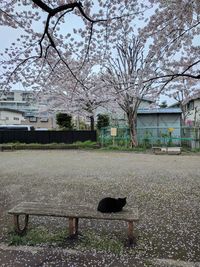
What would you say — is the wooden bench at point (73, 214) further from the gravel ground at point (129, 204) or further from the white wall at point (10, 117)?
the white wall at point (10, 117)

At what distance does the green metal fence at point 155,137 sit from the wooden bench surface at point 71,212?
1299 centimetres

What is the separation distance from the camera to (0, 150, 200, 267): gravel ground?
8.55 ft

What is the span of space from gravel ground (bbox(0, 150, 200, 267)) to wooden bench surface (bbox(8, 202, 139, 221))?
0.36m

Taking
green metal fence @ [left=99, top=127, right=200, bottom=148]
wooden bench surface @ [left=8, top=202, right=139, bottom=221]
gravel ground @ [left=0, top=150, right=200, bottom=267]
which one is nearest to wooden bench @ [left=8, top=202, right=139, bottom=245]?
wooden bench surface @ [left=8, top=202, right=139, bottom=221]

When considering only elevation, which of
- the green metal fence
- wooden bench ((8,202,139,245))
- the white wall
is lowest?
wooden bench ((8,202,139,245))

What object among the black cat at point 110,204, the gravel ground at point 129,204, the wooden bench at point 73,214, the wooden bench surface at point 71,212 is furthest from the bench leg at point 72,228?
the black cat at point 110,204

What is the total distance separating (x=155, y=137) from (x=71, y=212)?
14.2 m

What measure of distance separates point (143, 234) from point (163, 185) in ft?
9.65

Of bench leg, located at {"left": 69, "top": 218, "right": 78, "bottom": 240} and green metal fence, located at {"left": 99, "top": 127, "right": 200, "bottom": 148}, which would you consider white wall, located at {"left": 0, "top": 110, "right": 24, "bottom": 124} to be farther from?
bench leg, located at {"left": 69, "top": 218, "right": 78, "bottom": 240}

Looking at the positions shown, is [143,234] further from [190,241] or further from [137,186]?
[137,186]

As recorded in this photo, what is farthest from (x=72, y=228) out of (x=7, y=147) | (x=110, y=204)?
(x=7, y=147)

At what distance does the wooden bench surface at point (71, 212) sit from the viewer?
286cm

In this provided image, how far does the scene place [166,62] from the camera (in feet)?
22.2

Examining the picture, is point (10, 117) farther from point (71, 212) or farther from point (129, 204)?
point (71, 212)
